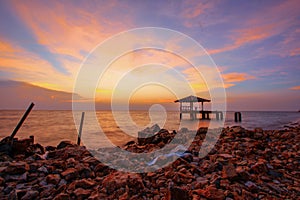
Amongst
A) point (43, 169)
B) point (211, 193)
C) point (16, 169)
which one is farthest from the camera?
point (43, 169)

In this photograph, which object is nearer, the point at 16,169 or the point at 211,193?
the point at 211,193

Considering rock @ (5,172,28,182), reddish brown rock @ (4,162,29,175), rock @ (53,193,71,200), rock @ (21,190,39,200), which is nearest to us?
rock @ (53,193,71,200)

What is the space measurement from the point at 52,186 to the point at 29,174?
39.7 inches

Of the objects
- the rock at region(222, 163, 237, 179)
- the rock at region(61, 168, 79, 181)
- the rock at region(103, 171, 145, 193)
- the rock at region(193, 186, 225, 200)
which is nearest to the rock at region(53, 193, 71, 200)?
the rock at region(103, 171, 145, 193)

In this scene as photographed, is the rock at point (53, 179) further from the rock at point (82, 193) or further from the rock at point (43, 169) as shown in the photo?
the rock at point (82, 193)

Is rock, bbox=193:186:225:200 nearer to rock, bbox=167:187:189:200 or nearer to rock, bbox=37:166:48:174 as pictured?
rock, bbox=167:187:189:200

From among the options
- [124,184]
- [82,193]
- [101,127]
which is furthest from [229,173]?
[101,127]

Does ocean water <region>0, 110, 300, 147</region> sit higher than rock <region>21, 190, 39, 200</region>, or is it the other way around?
rock <region>21, 190, 39, 200</region>

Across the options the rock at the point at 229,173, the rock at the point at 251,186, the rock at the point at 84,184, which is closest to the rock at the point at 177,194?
the rock at the point at 229,173

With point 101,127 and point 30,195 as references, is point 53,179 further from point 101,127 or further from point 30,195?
point 101,127

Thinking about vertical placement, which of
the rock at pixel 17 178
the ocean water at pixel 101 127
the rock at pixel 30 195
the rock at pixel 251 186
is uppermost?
the rock at pixel 251 186

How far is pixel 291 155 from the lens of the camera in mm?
5719

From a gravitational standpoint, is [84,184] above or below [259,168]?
below

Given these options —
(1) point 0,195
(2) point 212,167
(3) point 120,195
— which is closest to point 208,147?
(2) point 212,167
